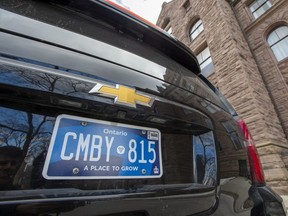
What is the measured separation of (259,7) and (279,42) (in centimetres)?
216

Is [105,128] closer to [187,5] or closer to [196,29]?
[196,29]

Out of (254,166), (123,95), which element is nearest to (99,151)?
(123,95)

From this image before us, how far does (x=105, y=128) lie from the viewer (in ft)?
2.10

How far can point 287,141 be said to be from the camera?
6160 millimetres

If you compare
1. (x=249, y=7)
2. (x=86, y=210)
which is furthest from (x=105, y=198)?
(x=249, y=7)

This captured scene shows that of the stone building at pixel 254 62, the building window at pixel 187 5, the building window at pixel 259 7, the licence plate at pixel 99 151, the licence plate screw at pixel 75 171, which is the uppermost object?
the building window at pixel 187 5

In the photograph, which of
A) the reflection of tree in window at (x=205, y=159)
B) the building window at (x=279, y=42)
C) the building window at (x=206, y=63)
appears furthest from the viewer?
the building window at (x=206, y=63)

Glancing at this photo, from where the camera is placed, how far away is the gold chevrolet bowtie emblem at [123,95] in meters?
0.65

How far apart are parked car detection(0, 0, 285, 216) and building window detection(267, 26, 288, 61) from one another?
27.1ft

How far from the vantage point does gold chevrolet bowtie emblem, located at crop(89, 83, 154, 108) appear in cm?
65

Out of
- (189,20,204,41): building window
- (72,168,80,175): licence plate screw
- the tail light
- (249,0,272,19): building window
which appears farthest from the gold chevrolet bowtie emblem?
(189,20,204,41): building window

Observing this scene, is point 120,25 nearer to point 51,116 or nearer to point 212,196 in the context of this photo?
point 51,116

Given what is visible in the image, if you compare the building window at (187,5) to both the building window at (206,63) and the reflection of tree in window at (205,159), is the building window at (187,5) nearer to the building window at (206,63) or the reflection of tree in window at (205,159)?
the building window at (206,63)

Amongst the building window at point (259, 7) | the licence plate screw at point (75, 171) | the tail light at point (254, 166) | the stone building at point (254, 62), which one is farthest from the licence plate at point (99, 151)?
the building window at point (259, 7)
